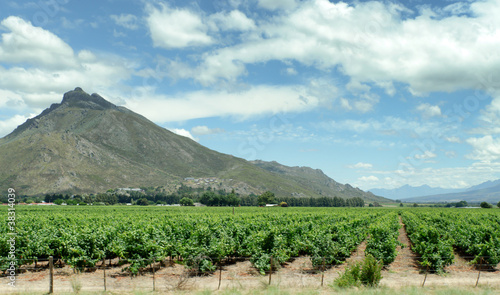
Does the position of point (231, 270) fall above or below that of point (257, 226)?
below

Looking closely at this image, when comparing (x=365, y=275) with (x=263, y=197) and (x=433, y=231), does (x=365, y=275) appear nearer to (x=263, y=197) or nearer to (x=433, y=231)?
(x=433, y=231)

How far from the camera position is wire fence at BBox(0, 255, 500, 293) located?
53.8 feet

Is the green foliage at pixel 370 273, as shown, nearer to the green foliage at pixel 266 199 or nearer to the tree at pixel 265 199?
the tree at pixel 265 199

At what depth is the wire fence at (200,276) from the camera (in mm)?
16391

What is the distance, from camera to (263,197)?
17088cm

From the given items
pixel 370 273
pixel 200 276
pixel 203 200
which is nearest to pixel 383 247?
pixel 370 273

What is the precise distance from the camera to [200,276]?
18734 millimetres

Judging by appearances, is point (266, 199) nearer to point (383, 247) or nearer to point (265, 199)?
point (265, 199)

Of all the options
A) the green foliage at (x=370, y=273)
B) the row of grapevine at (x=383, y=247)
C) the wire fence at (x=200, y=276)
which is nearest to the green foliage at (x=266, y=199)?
the row of grapevine at (x=383, y=247)

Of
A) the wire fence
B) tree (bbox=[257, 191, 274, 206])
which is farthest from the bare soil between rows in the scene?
tree (bbox=[257, 191, 274, 206])

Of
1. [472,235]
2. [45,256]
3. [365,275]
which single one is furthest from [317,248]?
[45,256]

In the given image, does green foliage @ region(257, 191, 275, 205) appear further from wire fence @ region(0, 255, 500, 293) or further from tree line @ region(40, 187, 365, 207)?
wire fence @ region(0, 255, 500, 293)

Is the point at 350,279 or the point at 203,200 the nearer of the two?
the point at 350,279

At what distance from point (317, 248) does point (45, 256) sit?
1690 centimetres
